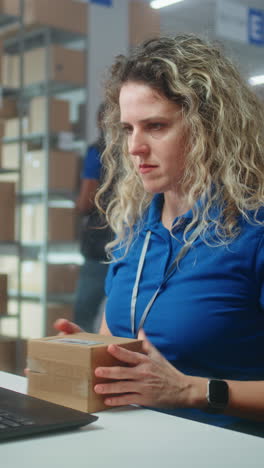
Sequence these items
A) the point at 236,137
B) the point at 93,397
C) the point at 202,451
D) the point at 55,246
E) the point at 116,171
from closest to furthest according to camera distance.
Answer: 1. the point at 202,451
2. the point at 93,397
3. the point at 236,137
4. the point at 116,171
5. the point at 55,246

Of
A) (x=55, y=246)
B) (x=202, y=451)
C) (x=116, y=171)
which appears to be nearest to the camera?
(x=202, y=451)

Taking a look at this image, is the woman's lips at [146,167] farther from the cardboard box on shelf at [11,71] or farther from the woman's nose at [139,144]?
the cardboard box on shelf at [11,71]

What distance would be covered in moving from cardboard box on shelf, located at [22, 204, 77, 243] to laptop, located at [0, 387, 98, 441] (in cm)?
347

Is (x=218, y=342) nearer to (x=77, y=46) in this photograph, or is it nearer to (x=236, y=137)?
(x=236, y=137)

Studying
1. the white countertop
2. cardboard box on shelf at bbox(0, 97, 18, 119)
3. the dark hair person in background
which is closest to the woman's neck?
the dark hair person in background

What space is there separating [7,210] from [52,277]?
0.67m

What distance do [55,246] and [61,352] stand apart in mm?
3550

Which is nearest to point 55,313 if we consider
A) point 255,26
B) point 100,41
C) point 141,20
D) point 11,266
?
point 11,266

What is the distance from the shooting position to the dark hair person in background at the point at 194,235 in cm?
124

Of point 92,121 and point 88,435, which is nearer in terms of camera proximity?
point 88,435

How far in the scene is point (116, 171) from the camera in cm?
173

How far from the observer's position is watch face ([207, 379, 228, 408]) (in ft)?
3.74

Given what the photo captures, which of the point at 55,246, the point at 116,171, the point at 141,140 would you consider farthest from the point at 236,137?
the point at 55,246

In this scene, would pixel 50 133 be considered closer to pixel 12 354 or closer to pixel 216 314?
pixel 12 354
